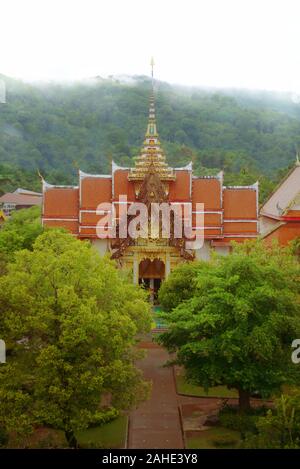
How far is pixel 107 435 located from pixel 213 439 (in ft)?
9.90

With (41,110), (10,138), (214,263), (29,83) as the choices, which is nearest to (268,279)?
(214,263)

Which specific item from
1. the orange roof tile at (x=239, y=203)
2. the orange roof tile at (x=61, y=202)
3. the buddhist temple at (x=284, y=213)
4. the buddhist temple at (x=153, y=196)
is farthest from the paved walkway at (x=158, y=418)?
the orange roof tile at (x=239, y=203)

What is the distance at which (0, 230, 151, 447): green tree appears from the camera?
16.1m

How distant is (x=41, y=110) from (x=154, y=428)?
117 m

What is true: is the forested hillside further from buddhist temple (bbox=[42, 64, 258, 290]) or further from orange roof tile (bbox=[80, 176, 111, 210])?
buddhist temple (bbox=[42, 64, 258, 290])

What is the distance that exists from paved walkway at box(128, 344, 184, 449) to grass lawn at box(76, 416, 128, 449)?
0.82 feet

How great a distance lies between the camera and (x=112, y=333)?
17.1 meters

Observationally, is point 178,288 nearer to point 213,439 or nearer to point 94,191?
point 213,439

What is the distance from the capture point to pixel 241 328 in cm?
1883

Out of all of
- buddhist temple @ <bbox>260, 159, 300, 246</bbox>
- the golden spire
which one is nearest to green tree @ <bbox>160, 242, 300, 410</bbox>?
buddhist temple @ <bbox>260, 159, 300, 246</bbox>

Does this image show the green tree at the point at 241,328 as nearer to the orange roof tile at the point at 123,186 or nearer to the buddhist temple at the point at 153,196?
the buddhist temple at the point at 153,196

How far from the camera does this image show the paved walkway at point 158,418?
1864 centimetres

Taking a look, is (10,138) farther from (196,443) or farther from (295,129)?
(196,443)

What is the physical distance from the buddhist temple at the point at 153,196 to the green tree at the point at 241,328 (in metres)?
17.1
